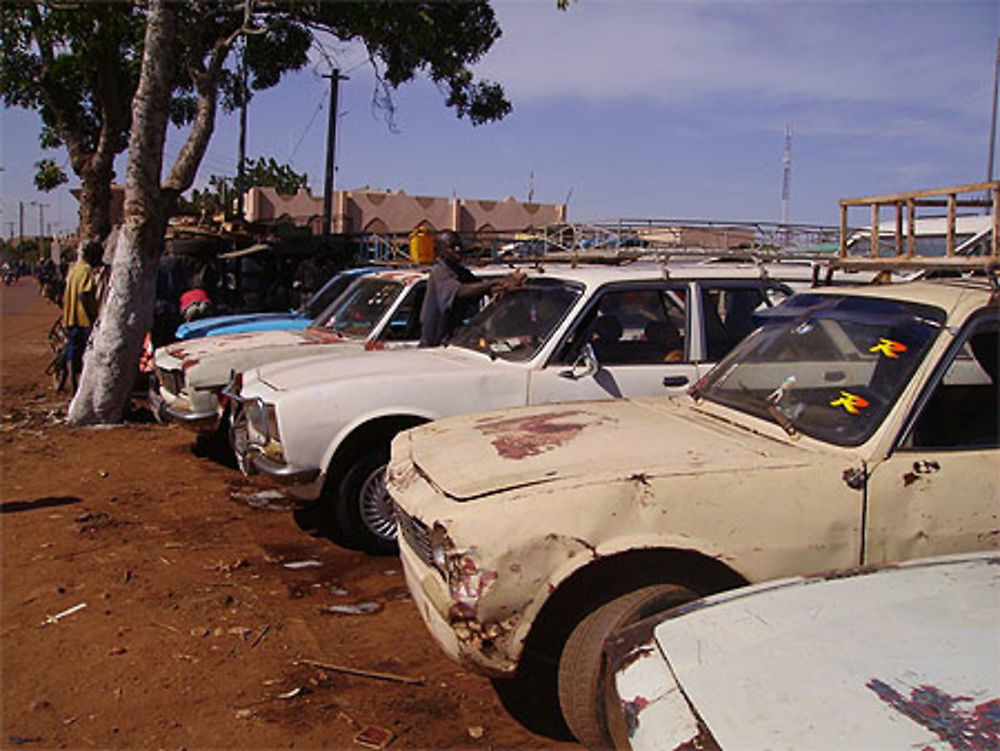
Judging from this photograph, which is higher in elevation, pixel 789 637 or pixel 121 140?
pixel 121 140

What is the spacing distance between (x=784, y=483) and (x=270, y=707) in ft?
7.13

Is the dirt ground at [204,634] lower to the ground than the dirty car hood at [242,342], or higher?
lower

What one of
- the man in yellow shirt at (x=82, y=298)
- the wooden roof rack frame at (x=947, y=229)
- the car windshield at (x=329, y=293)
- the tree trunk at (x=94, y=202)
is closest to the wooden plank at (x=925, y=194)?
the wooden roof rack frame at (x=947, y=229)

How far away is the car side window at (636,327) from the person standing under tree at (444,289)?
1.33 metres

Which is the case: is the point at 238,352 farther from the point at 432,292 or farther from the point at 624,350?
the point at 624,350

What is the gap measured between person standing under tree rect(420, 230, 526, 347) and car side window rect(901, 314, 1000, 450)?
3.62m

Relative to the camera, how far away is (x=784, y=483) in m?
3.10

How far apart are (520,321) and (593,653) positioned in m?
2.96

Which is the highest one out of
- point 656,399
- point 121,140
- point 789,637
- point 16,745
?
point 121,140

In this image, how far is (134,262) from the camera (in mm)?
8859

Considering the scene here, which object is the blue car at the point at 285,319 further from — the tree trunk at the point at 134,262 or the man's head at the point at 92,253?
the man's head at the point at 92,253

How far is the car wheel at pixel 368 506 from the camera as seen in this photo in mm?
5164

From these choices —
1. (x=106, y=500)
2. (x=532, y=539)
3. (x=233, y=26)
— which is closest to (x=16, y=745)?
(x=532, y=539)

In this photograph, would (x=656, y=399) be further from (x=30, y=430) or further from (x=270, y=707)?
(x=30, y=430)
